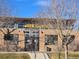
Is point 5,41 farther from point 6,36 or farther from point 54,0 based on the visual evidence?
point 54,0

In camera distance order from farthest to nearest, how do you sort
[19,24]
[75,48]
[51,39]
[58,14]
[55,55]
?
[19,24] < [51,39] < [75,48] < [55,55] < [58,14]

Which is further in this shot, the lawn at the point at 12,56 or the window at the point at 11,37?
the window at the point at 11,37

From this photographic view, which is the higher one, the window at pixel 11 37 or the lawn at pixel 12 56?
the window at pixel 11 37

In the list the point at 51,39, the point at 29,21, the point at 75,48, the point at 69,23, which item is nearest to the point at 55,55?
the point at 69,23

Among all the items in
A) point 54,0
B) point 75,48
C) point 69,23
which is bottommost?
point 75,48

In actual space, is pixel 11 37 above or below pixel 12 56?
above

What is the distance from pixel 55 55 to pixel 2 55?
509 centimetres

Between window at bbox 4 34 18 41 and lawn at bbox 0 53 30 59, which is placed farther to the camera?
window at bbox 4 34 18 41

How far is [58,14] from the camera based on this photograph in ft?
83.3

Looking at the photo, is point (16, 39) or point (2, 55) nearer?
point (2, 55)

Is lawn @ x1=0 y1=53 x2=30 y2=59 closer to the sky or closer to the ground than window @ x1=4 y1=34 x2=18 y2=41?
closer to the ground

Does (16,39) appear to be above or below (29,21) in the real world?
below

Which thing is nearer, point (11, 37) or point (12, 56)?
point (12, 56)

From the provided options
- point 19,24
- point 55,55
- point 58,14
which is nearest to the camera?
point 58,14
